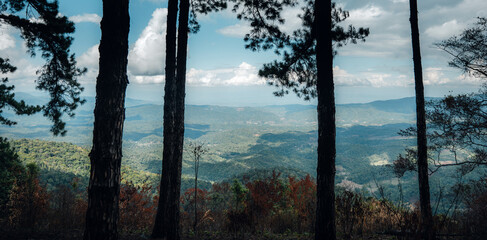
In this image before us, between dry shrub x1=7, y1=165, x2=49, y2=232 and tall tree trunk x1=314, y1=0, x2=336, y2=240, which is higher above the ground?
tall tree trunk x1=314, y1=0, x2=336, y2=240

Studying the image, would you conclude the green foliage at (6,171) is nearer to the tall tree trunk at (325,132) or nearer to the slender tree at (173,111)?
the slender tree at (173,111)

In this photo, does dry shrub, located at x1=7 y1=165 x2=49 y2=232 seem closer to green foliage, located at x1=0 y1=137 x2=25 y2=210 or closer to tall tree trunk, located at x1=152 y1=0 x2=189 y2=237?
green foliage, located at x1=0 y1=137 x2=25 y2=210

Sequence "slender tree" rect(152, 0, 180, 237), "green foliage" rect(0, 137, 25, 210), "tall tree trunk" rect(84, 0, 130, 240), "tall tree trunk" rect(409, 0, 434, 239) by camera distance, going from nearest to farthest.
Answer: "tall tree trunk" rect(84, 0, 130, 240)
"slender tree" rect(152, 0, 180, 237)
"tall tree trunk" rect(409, 0, 434, 239)
"green foliage" rect(0, 137, 25, 210)

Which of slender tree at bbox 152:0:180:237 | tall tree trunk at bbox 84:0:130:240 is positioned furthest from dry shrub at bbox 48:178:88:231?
tall tree trunk at bbox 84:0:130:240

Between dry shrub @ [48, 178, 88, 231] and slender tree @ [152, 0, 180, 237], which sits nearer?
slender tree @ [152, 0, 180, 237]

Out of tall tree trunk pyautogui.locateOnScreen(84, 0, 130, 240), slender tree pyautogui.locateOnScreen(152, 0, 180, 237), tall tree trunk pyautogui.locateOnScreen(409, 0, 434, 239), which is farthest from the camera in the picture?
tall tree trunk pyautogui.locateOnScreen(409, 0, 434, 239)
